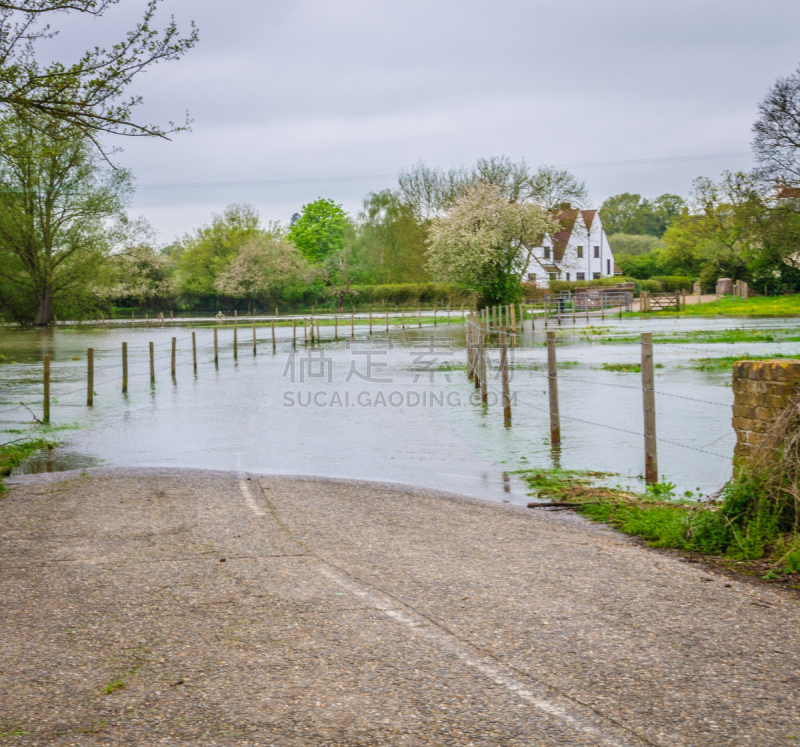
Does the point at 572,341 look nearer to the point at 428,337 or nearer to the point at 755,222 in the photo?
the point at 428,337

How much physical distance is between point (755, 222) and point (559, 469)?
133ft

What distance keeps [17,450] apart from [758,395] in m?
Answer: 10.5

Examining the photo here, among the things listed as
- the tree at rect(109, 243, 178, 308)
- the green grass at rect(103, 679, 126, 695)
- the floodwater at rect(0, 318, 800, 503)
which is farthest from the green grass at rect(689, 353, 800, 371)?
the tree at rect(109, 243, 178, 308)

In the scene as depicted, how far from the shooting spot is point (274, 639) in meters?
4.64

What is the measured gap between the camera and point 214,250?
323 ft

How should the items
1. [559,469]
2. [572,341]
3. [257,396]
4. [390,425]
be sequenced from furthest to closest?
[572,341] < [257,396] < [390,425] < [559,469]

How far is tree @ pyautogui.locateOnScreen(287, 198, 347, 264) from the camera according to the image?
11538 cm

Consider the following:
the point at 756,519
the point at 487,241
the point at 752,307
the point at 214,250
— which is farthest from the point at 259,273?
the point at 756,519

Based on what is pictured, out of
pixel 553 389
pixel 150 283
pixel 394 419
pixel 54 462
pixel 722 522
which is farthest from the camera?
pixel 150 283

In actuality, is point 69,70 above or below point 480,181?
below

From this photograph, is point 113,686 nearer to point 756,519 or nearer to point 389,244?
point 756,519

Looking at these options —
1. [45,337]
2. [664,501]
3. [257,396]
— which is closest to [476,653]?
[664,501]

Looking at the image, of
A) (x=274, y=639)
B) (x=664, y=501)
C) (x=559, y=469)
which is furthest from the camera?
(x=559, y=469)

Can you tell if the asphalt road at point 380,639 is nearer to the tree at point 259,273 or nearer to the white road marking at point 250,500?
the white road marking at point 250,500
